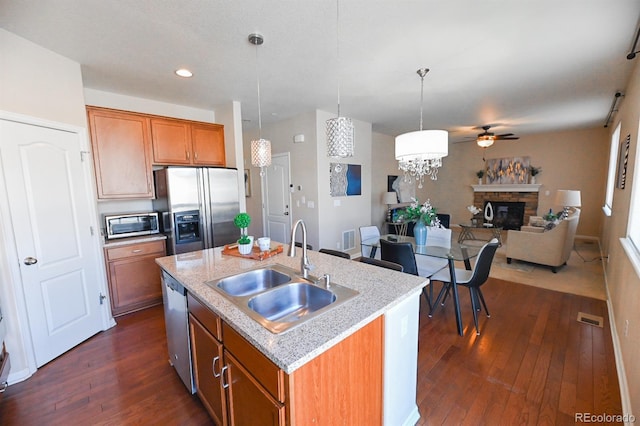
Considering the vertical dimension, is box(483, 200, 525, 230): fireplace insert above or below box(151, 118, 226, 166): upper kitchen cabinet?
below

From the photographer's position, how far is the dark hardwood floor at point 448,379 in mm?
1689

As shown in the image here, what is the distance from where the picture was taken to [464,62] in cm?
269

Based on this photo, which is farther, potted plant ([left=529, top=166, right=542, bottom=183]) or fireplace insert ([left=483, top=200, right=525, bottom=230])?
fireplace insert ([left=483, top=200, right=525, bottom=230])

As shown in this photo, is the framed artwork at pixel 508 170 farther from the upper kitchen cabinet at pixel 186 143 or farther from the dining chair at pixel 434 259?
the upper kitchen cabinet at pixel 186 143

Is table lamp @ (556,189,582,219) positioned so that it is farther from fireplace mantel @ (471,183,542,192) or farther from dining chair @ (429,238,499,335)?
dining chair @ (429,238,499,335)

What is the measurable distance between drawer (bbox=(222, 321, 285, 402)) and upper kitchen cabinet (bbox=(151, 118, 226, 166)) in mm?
2884

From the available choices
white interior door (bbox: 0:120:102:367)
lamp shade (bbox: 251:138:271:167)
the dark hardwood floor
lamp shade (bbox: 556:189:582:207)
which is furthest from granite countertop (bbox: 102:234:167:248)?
lamp shade (bbox: 556:189:582:207)

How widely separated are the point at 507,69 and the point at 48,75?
4421 millimetres

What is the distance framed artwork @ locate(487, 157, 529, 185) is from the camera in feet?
23.1

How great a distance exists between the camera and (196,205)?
3295mm

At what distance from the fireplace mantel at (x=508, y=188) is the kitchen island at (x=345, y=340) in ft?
23.9

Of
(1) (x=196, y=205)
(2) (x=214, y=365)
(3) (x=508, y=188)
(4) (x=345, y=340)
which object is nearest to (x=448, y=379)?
(4) (x=345, y=340)

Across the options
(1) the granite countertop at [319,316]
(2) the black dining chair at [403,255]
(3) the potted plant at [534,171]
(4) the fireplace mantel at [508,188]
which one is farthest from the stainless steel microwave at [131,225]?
(3) the potted plant at [534,171]

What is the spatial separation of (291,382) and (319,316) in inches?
11.8
